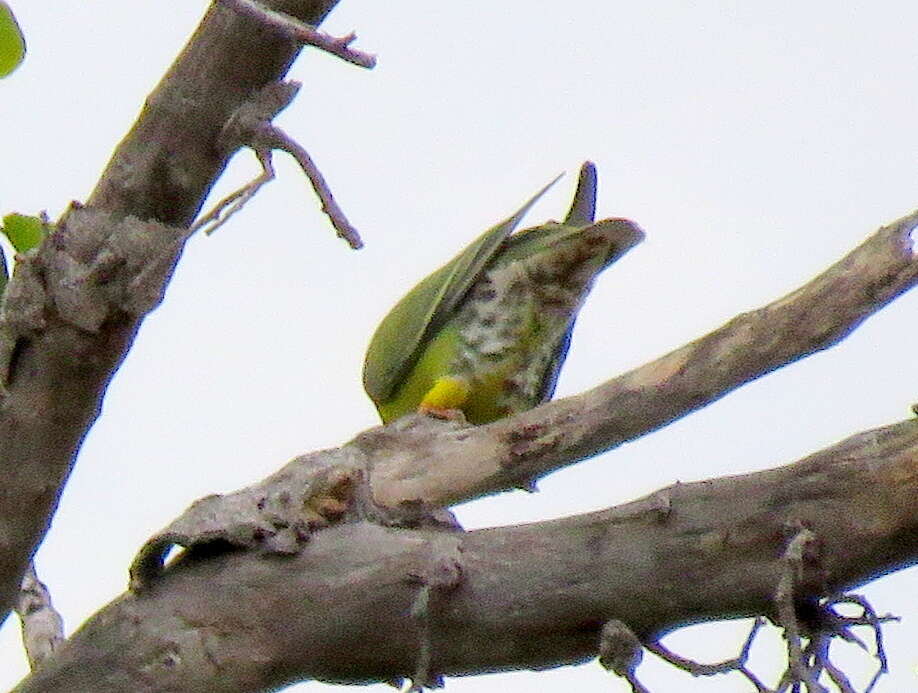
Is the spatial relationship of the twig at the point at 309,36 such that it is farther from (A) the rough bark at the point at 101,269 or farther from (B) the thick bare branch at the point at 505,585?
(B) the thick bare branch at the point at 505,585

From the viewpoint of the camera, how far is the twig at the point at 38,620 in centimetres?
291

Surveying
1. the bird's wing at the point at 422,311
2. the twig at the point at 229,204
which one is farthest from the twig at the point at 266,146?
the bird's wing at the point at 422,311

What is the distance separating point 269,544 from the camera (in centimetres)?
234

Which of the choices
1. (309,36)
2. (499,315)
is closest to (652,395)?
(309,36)

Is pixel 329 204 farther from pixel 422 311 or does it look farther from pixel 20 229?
pixel 422 311

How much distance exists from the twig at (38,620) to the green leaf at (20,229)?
2.56ft

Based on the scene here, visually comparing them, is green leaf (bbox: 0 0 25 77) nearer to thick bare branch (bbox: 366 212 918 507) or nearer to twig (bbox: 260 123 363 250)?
twig (bbox: 260 123 363 250)

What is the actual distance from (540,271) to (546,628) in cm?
195

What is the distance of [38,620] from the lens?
296 centimetres

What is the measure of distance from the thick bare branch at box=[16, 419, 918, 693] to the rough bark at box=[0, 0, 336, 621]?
9.7 inches

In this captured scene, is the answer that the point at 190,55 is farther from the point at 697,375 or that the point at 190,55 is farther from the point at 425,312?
the point at 425,312

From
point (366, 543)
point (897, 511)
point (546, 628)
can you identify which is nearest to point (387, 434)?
point (366, 543)

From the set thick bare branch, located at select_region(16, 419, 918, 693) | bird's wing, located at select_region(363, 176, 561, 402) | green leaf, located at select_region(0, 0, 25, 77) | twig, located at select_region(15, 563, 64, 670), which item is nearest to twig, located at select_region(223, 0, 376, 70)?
green leaf, located at select_region(0, 0, 25, 77)

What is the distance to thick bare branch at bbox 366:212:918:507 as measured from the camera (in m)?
2.27
